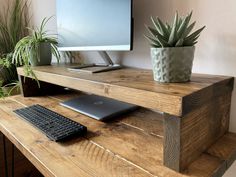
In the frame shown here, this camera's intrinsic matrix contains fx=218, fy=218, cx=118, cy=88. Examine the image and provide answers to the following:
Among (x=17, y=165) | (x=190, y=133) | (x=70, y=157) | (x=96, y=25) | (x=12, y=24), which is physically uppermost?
(x=12, y=24)

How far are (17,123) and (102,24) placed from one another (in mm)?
590

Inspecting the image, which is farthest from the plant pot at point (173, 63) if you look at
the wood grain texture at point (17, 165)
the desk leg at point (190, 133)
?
the wood grain texture at point (17, 165)

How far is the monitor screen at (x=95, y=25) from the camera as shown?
3.01 ft

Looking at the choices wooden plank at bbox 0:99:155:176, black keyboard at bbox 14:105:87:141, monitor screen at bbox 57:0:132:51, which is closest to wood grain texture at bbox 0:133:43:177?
black keyboard at bbox 14:105:87:141

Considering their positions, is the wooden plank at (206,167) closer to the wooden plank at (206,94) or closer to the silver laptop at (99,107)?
the wooden plank at (206,94)

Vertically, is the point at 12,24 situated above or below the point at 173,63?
above

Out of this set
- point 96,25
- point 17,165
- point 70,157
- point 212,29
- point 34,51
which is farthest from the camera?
point 17,165

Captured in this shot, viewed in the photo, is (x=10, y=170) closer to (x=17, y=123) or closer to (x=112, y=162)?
(x=17, y=123)

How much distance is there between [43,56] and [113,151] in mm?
872

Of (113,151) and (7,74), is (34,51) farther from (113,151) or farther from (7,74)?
(113,151)

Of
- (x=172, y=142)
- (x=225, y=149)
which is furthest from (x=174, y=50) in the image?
(x=225, y=149)

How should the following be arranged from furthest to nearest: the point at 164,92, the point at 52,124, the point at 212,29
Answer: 1. the point at 52,124
2. the point at 212,29
3. the point at 164,92

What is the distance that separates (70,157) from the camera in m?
0.68

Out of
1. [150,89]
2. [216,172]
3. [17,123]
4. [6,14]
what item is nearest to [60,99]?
[17,123]
